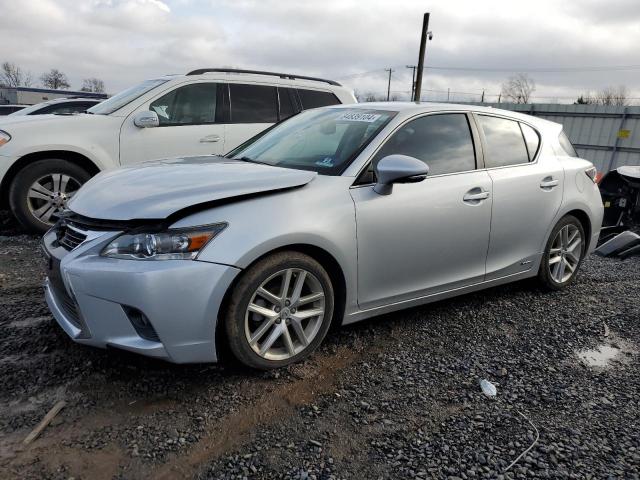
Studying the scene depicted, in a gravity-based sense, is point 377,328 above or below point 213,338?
below

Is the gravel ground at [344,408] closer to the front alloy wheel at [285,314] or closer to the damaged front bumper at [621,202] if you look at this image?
the front alloy wheel at [285,314]

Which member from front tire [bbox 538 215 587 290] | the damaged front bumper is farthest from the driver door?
the damaged front bumper

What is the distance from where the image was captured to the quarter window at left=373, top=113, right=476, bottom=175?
3471 millimetres

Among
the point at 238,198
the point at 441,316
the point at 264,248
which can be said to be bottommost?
the point at 441,316

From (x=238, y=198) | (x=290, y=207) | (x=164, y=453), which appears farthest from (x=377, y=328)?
(x=164, y=453)

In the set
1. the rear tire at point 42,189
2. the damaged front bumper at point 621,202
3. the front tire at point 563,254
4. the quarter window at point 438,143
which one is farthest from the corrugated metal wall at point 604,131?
the rear tire at point 42,189

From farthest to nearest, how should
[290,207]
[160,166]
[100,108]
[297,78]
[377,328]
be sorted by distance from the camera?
[297,78] < [100,108] < [377,328] < [160,166] < [290,207]

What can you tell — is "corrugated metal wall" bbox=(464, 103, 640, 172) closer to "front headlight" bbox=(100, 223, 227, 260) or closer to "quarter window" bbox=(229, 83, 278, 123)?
"quarter window" bbox=(229, 83, 278, 123)

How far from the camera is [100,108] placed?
6191mm

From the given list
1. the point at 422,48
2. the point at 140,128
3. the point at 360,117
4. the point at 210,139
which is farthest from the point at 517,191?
the point at 422,48

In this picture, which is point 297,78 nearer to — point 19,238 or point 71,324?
point 19,238

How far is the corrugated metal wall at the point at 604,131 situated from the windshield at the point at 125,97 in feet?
43.2

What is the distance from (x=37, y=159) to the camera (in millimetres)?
5516

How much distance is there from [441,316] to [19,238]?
180 inches
